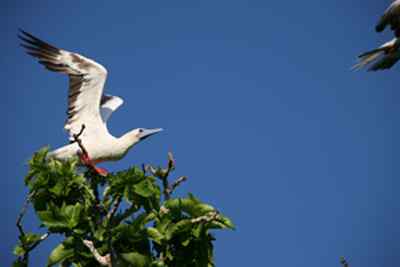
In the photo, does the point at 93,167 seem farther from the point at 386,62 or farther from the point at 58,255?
the point at 386,62

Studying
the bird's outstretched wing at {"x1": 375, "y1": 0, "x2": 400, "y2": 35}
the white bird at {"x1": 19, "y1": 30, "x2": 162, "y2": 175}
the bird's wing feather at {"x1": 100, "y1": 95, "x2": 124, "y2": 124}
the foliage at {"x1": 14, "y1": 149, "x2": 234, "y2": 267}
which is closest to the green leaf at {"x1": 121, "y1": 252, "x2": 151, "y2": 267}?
the foliage at {"x1": 14, "y1": 149, "x2": 234, "y2": 267}

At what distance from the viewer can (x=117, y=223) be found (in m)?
7.82

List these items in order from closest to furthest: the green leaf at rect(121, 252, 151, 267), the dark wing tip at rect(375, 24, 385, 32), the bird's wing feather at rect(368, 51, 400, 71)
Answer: the green leaf at rect(121, 252, 151, 267) < the bird's wing feather at rect(368, 51, 400, 71) < the dark wing tip at rect(375, 24, 385, 32)

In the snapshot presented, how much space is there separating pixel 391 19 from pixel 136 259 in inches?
150

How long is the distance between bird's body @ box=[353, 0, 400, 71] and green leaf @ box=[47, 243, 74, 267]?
3496 mm

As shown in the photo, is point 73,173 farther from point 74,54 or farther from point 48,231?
point 74,54

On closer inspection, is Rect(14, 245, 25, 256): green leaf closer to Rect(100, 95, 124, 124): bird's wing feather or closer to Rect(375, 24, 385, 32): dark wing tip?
Rect(375, 24, 385, 32): dark wing tip

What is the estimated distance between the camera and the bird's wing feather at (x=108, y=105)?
1482 cm

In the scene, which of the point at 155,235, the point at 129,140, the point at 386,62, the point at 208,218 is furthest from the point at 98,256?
the point at 129,140

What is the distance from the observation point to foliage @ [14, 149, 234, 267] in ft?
24.6

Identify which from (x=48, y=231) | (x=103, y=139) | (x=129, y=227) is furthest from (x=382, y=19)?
(x=103, y=139)

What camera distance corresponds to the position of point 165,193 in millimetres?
8141

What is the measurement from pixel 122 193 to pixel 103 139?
498cm

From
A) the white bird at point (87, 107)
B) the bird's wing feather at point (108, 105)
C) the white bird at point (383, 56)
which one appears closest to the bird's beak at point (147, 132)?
the white bird at point (87, 107)
